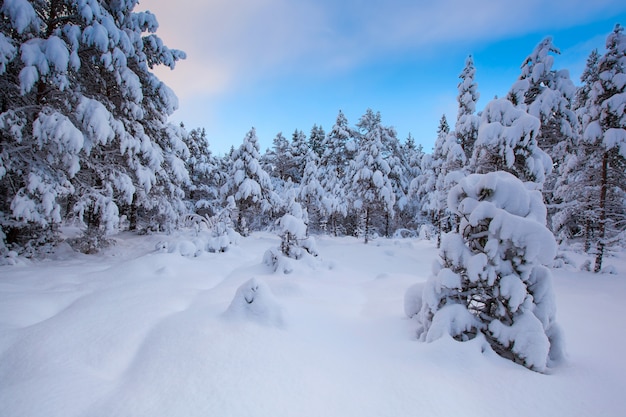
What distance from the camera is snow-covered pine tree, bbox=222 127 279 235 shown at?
21250 mm

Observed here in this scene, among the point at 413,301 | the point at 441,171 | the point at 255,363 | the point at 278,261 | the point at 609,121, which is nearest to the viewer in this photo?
the point at 255,363

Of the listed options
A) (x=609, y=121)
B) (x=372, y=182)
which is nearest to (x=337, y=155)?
(x=372, y=182)

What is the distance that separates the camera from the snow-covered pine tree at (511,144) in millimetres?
9086

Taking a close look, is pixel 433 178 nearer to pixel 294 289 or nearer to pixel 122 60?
pixel 294 289

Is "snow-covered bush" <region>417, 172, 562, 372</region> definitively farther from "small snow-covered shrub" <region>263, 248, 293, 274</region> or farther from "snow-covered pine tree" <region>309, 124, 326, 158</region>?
"snow-covered pine tree" <region>309, 124, 326, 158</region>

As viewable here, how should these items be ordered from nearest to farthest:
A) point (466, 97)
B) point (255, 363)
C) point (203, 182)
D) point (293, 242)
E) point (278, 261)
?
point (255, 363), point (278, 261), point (293, 242), point (466, 97), point (203, 182)

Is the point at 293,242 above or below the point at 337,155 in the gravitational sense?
below

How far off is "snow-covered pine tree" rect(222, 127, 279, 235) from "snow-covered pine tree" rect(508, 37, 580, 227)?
1666 cm

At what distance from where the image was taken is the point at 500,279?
367 centimetres

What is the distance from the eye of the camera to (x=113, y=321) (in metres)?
3.88

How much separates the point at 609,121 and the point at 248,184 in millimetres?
19900

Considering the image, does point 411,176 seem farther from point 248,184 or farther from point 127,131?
point 127,131

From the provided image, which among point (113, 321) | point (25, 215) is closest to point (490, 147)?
point (113, 321)

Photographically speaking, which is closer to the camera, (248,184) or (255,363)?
(255,363)
